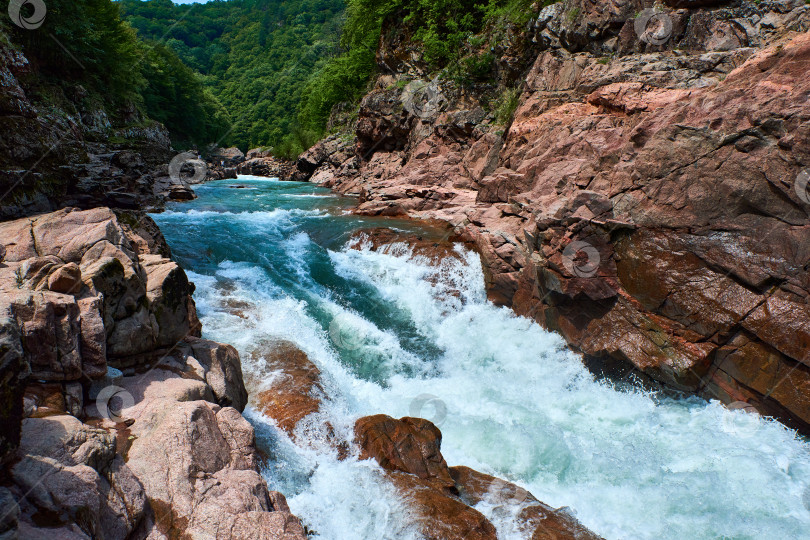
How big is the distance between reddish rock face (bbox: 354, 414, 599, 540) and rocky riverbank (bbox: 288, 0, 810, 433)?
11.7ft

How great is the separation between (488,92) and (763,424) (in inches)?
750

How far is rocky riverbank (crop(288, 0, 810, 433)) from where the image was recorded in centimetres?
609

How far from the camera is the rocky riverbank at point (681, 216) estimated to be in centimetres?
609

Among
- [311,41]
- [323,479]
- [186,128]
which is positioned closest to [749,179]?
[323,479]

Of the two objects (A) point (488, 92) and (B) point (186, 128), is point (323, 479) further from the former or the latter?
(B) point (186, 128)

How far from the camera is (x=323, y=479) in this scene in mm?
4727

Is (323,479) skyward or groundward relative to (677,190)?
groundward

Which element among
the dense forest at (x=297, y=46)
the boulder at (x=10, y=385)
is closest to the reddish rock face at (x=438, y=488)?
the boulder at (x=10, y=385)

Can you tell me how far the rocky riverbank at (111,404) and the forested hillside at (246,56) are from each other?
55.5 metres

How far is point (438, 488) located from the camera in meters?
4.59

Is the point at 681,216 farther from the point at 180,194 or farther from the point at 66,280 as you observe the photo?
the point at 180,194

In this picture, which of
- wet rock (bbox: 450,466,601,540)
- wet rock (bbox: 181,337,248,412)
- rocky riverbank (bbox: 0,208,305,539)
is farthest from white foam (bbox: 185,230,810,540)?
rocky riverbank (bbox: 0,208,305,539)

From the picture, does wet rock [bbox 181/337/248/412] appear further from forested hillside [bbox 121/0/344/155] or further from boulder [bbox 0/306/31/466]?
forested hillside [bbox 121/0/344/155]

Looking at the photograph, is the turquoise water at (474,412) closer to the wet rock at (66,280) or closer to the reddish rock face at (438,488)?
the reddish rock face at (438,488)
